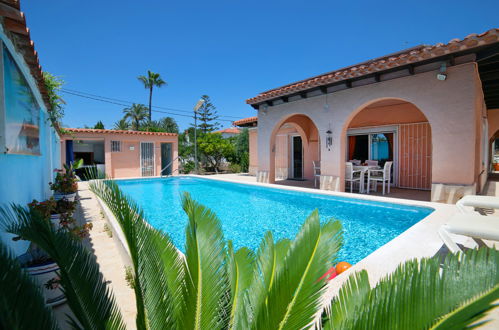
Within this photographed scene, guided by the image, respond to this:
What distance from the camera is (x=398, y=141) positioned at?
12891mm

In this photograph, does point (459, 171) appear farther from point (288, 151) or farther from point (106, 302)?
point (288, 151)

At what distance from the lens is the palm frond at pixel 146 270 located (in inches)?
57.7

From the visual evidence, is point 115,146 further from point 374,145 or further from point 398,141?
point 398,141

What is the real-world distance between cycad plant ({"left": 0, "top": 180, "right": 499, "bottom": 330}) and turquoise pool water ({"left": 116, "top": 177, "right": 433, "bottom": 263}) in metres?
3.05

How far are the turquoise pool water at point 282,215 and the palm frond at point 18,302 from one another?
10.4 ft

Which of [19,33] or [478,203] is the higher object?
[19,33]

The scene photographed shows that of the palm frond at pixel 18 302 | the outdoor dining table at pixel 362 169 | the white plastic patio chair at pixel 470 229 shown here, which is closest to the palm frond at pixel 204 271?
the palm frond at pixel 18 302

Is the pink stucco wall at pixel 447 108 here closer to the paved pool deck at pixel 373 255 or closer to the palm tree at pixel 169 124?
the paved pool deck at pixel 373 255

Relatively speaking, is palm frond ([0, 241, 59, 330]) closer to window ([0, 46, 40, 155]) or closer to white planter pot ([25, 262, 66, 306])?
white planter pot ([25, 262, 66, 306])

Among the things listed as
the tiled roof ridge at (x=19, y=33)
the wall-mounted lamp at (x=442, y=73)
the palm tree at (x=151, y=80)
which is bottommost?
the tiled roof ridge at (x=19, y=33)

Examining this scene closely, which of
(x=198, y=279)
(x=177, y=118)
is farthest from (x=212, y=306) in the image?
(x=177, y=118)

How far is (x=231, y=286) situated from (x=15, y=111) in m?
4.04

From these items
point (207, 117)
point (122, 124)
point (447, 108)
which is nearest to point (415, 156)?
point (447, 108)

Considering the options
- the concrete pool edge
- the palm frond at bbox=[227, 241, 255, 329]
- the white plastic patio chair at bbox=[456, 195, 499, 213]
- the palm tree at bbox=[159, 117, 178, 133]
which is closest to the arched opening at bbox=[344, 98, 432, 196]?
the white plastic patio chair at bbox=[456, 195, 499, 213]
